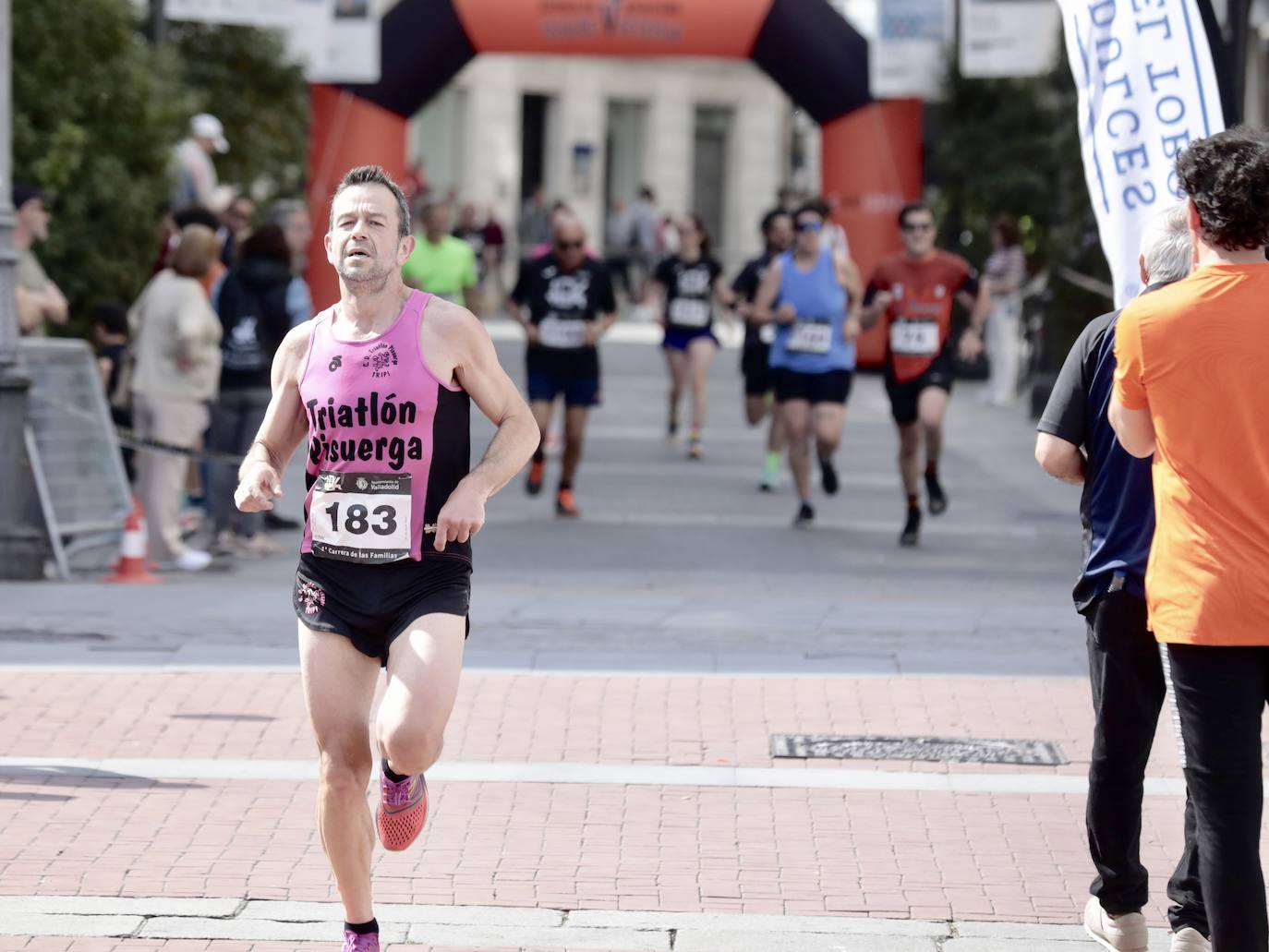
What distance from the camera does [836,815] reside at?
6.22 metres

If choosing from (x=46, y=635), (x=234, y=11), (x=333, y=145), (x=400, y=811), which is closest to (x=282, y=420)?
(x=400, y=811)

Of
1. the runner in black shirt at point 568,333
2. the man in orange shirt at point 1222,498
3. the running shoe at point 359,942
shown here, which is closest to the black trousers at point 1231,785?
the man in orange shirt at point 1222,498

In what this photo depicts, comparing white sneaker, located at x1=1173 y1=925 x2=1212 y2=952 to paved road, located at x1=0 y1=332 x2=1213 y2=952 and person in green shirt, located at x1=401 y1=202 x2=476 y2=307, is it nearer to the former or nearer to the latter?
paved road, located at x1=0 y1=332 x2=1213 y2=952

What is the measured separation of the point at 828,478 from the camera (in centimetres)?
1371

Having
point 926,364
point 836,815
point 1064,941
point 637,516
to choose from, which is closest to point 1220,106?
point 836,815

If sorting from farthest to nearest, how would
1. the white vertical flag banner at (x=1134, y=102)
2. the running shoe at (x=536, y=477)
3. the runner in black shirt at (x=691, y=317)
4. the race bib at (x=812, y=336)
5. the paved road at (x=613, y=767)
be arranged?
1. the runner in black shirt at (x=691, y=317)
2. the running shoe at (x=536, y=477)
3. the race bib at (x=812, y=336)
4. the white vertical flag banner at (x=1134, y=102)
5. the paved road at (x=613, y=767)

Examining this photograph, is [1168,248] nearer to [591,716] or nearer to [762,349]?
[591,716]

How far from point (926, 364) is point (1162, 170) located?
498cm

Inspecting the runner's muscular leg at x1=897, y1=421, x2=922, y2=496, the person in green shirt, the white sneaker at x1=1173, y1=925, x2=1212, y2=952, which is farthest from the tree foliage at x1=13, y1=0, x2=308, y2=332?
the white sneaker at x1=1173, y1=925, x2=1212, y2=952

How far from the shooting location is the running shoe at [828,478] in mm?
13490

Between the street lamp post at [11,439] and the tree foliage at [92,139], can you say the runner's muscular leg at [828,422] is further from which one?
the tree foliage at [92,139]

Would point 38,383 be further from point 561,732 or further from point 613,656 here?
point 561,732

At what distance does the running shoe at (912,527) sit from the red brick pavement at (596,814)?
429cm

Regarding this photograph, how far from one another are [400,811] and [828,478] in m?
9.16
